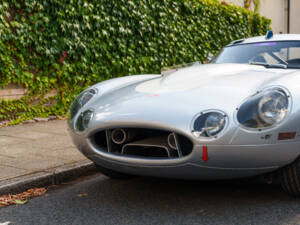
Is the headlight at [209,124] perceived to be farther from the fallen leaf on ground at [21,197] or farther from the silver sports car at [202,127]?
the fallen leaf on ground at [21,197]

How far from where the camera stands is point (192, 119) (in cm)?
282

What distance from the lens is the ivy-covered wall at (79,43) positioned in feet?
21.0

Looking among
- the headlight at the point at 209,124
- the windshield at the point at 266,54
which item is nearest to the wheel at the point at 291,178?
the headlight at the point at 209,124

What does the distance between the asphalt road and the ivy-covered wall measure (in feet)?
10.6

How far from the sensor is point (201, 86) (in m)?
3.23

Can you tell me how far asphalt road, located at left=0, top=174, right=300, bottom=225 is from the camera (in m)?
2.88

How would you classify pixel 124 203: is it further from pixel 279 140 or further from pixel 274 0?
pixel 274 0

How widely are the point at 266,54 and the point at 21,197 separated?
8.53ft

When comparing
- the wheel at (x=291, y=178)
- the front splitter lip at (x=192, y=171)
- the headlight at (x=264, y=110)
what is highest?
the headlight at (x=264, y=110)

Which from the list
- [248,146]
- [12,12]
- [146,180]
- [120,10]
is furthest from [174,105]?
[120,10]

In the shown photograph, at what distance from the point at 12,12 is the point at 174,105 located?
432 cm

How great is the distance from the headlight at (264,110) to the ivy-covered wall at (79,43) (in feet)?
14.3

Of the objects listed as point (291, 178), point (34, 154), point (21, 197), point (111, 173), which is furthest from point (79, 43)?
point (291, 178)

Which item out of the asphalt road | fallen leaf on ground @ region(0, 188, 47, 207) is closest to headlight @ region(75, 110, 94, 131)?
the asphalt road
